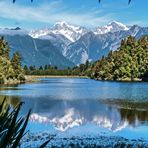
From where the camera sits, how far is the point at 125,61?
142 m

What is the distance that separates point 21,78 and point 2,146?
387 feet

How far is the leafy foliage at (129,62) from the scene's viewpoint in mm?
139000

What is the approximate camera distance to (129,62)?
465ft

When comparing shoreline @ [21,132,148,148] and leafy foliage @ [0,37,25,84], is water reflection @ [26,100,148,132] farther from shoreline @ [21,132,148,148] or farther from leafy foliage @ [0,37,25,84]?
leafy foliage @ [0,37,25,84]

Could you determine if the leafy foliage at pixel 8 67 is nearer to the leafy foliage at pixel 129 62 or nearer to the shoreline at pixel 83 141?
the leafy foliage at pixel 129 62

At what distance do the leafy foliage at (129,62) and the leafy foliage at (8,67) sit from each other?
34506 millimetres

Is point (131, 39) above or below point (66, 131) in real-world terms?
above

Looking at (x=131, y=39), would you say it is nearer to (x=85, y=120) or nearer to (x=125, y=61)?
(x=125, y=61)

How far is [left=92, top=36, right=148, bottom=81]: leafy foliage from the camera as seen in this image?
139 meters

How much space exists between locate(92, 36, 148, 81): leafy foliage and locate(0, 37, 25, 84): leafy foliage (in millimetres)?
34506

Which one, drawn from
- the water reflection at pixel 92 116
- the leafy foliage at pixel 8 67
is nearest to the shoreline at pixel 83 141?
the water reflection at pixel 92 116

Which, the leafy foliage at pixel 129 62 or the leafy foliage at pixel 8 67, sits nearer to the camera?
the leafy foliage at pixel 8 67

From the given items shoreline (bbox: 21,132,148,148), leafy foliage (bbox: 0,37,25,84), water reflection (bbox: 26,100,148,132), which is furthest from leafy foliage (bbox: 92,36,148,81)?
shoreline (bbox: 21,132,148,148)

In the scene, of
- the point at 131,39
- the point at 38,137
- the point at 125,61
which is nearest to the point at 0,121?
the point at 38,137
